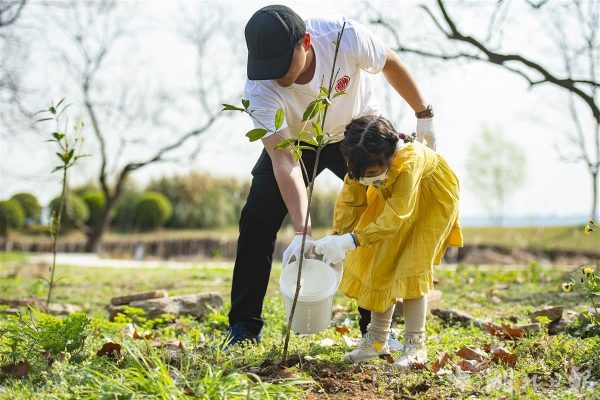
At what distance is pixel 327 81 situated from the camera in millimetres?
3477

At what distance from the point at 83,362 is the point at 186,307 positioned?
6.12ft

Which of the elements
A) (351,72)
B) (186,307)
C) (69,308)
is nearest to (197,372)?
(351,72)

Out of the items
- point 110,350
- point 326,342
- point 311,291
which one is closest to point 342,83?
point 311,291

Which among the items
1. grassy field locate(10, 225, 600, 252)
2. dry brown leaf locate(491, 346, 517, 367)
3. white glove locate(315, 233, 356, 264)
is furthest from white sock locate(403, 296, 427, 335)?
grassy field locate(10, 225, 600, 252)

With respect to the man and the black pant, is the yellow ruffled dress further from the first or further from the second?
the black pant

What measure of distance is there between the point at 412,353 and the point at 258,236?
3.60 feet

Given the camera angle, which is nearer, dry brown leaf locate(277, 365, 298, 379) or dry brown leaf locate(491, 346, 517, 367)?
dry brown leaf locate(277, 365, 298, 379)

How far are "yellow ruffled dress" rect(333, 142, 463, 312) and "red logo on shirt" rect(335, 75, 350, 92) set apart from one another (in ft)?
1.80

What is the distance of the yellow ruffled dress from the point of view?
2959 mm

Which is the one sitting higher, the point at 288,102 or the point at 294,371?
the point at 288,102

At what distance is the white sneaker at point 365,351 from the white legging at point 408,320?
0.05 m

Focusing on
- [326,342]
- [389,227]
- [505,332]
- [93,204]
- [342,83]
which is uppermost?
[342,83]

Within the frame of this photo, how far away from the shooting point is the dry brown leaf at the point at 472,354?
300cm

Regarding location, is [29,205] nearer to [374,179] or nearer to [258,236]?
[258,236]
